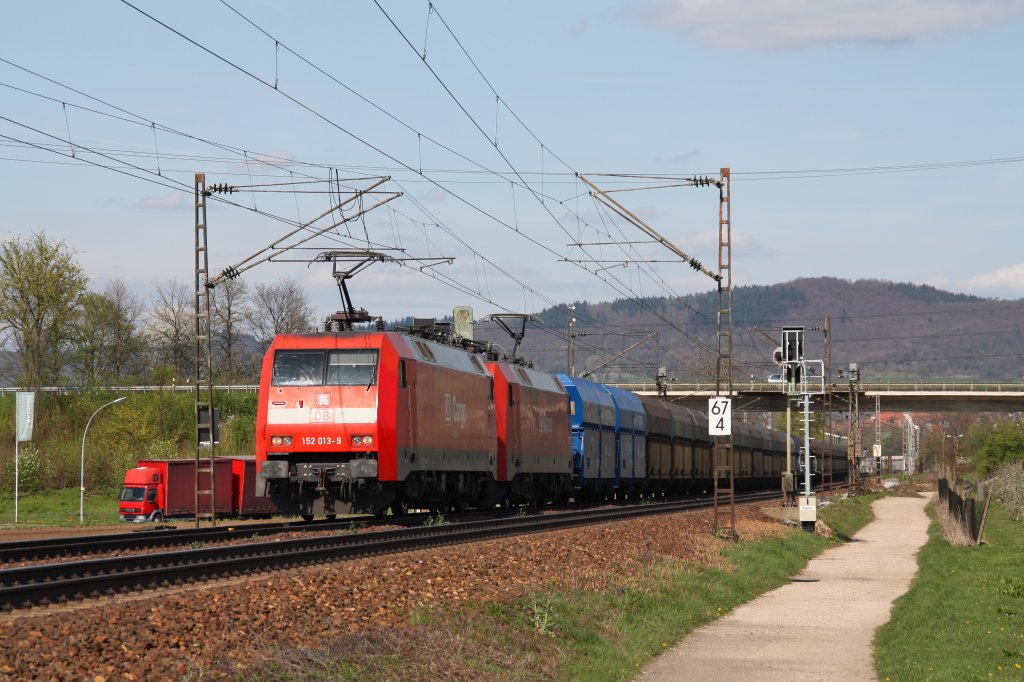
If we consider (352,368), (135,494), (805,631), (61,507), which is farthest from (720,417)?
(61,507)

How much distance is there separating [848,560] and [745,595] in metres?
10.3

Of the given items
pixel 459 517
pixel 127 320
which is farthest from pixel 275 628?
pixel 127 320

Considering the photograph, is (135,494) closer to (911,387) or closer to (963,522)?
(963,522)

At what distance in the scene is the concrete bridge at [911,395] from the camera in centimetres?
11600

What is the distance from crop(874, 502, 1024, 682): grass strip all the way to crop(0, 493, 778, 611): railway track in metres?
8.28

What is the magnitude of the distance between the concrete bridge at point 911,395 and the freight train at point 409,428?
226 feet

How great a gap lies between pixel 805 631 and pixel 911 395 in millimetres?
103154

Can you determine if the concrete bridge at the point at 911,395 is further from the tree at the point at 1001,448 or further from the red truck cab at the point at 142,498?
the red truck cab at the point at 142,498

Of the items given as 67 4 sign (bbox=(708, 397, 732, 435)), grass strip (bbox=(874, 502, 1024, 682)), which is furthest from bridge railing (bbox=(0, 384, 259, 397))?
grass strip (bbox=(874, 502, 1024, 682))

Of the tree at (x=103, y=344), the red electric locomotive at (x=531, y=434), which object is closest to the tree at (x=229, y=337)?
the tree at (x=103, y=344)

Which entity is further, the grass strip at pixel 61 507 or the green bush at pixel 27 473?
the green bush at pixel 27 473

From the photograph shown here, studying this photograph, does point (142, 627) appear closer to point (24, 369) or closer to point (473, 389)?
point (473, 389)

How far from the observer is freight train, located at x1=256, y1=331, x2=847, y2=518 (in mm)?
28828

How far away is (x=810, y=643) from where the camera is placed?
18.2m
